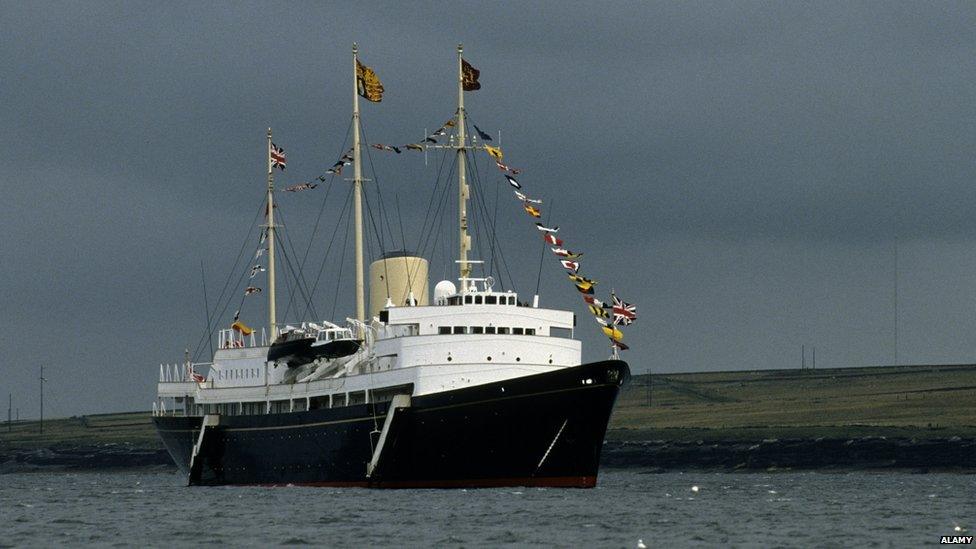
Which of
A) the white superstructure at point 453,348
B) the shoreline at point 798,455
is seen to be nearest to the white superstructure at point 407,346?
the white superstructure at point 453,348

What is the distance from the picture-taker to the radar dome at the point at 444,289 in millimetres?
82000

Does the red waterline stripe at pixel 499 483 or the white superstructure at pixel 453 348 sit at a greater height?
Answer: the white superstructure at pixel 453 348

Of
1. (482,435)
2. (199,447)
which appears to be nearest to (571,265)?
(482,435)

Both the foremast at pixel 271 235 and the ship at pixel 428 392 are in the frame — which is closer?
the ship at pixel 428 392

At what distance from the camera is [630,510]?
66938 mm

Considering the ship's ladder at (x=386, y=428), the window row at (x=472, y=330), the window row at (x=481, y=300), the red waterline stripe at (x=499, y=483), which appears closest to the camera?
the red waterline stripe at (x=499, y=483)

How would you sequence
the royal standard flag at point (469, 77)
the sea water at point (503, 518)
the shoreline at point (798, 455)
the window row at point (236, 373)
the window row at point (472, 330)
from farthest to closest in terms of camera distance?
the shoreline at point (798, 455), the window row at point (236, 373), the royal standard flag at point (469, 77), the window row at point (472, 330), the sea water at point (503, 518)

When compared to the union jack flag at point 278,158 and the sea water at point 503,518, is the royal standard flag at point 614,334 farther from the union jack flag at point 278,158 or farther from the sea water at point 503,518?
the union jack flag at point 278,158

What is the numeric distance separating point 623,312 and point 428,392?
373 inches

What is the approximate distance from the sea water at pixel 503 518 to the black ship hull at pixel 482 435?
3.28ft

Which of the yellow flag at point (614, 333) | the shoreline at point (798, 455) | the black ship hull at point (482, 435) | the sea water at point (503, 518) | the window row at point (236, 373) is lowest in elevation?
the shoreline at point (798, 455)

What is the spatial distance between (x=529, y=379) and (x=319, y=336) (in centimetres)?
2030

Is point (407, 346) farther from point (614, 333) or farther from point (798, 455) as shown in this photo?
point (798, 455)

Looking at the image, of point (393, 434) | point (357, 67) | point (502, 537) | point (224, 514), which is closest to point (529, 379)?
point (393, 434)
